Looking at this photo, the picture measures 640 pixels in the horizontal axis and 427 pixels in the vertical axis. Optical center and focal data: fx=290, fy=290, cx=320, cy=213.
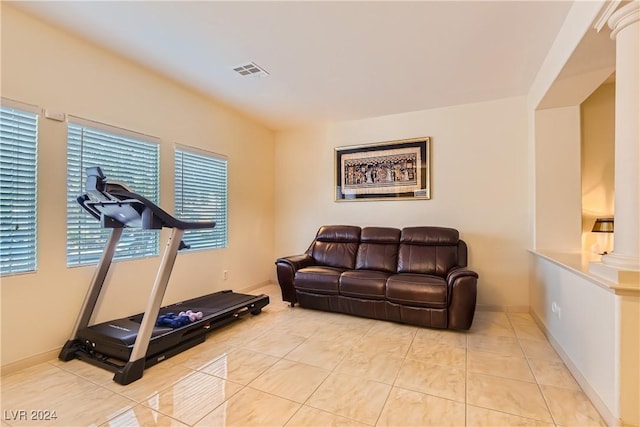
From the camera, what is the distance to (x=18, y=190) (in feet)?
6.89

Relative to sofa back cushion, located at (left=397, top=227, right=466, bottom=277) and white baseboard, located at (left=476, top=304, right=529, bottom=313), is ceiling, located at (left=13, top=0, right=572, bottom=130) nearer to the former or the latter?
sofa back cushion, located at (left=397, top=227, right=466, bottom=277)

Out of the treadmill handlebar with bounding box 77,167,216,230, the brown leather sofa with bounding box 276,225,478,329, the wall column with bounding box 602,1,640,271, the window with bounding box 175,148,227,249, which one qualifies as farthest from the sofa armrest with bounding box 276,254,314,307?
the wall column with bounding box 602,1,640,271

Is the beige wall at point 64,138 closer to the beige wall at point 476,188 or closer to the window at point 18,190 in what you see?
the window at point 18,190

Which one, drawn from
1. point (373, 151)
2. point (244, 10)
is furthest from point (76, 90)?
point (373, 151)

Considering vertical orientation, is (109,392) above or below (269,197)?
below

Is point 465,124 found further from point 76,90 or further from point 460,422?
point 76,90

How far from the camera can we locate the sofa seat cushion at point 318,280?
130 inches

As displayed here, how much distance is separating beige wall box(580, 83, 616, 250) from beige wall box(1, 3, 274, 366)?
13.8ft

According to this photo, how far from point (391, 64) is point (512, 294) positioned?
2.95 metres

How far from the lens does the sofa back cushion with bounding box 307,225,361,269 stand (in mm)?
3843

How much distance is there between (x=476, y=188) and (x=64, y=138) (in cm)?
423

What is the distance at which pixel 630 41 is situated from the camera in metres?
1.55

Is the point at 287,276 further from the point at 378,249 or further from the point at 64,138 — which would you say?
the point at 64,138

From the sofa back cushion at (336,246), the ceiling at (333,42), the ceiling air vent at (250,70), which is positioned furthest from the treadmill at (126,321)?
the sofa back cushion at (336,246)
